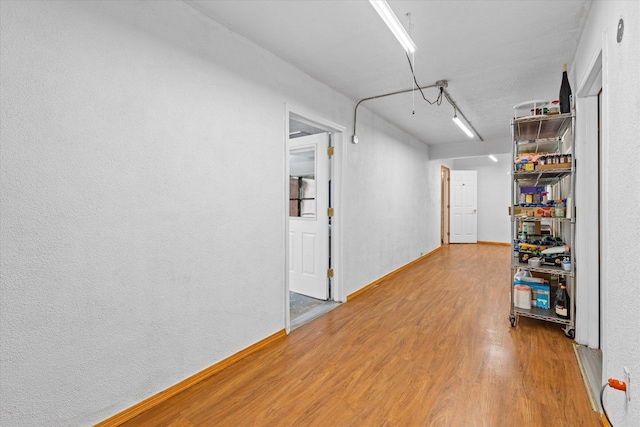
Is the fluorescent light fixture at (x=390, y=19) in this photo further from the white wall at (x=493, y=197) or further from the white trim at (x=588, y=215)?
the white wall at (x=493, y=197)

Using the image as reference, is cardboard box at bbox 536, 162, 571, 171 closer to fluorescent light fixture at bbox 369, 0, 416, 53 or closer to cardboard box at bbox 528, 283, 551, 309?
cardboard box at bbox 528, 283, 551, 309

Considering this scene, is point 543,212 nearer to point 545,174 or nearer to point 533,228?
point 545,174

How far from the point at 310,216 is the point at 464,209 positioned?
6.44m

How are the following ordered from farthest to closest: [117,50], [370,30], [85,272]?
[370,30]
[117,50]
[85,272]

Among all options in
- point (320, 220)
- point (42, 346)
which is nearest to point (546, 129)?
point (320, 220)

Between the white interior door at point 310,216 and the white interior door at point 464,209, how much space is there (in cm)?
619

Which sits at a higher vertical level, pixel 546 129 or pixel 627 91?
pixel 546 129

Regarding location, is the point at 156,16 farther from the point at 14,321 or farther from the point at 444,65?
the point at 444,65

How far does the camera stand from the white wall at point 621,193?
1164mm

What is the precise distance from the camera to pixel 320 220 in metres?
3.59

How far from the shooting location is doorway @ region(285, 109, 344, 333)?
11.5 feet

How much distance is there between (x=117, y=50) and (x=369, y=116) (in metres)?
3.15

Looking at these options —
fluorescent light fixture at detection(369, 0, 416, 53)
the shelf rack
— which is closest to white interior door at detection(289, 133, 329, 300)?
fluorescent light fixture at detection(369, 0, 416, 53)

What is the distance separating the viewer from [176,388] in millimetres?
1898
